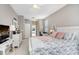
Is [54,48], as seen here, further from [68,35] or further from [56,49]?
[68,35]

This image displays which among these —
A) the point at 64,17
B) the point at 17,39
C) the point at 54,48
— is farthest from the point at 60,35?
the point at 17,39

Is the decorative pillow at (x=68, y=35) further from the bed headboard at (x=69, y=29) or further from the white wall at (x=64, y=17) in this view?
the white wall at (x=64, y=17)

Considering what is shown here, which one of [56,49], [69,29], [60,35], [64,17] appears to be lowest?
[56,49]

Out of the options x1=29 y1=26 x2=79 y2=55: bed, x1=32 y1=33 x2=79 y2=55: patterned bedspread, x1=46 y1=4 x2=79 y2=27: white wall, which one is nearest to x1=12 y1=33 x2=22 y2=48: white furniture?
x1=46 y1=4 x2=79 y2=27: white wall

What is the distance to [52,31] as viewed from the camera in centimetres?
317

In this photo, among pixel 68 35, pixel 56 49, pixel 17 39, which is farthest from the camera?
pixel 17 39

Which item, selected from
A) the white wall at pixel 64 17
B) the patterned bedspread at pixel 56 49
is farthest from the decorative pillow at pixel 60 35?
the patterned bedspread at pixel 56 49

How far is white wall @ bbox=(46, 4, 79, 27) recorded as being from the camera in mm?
3109

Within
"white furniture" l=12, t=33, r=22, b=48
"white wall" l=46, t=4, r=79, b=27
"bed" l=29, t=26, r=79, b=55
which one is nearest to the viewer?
"bed" l=29, t=26, r=79, b=55

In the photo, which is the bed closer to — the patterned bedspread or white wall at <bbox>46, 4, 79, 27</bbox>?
the patterned bedspread

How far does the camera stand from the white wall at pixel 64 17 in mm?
3109

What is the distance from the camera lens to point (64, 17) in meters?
3.17
